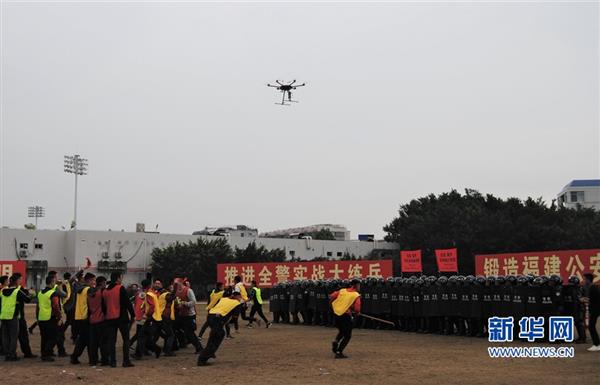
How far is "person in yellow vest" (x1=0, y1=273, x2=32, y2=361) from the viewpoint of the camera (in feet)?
44.3

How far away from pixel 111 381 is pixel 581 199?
106143 mm

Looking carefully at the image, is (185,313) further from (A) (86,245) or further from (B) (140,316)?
(A) (86,245)

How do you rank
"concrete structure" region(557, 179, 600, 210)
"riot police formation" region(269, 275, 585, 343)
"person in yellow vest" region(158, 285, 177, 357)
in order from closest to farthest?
"person in yellow vest" region(158, 285, 177, 357)
"riot police formation" region(269, 275, 585, 343)
"concrete structure" region(557, 179, 600, 210)

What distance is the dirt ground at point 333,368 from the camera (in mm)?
10898

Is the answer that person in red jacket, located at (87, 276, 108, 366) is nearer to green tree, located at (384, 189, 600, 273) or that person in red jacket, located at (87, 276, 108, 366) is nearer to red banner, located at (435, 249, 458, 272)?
red banner, located at (435, 249, 458, 272)

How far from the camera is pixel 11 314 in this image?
44.3ft

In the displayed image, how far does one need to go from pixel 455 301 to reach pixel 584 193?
9575 cm

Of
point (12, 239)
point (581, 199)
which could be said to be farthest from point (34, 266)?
point (581, 199)

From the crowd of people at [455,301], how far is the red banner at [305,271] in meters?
5.27

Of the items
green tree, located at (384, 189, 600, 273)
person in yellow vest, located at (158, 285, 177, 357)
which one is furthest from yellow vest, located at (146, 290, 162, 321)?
green tree, located at (384, 189, 600, 273)

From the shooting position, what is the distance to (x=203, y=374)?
11.6 metres

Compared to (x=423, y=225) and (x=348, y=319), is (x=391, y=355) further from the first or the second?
(x=423, y=225)

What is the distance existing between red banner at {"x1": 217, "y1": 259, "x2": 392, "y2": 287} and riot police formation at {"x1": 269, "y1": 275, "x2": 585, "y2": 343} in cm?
532

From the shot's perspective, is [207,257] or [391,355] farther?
[207,257]
